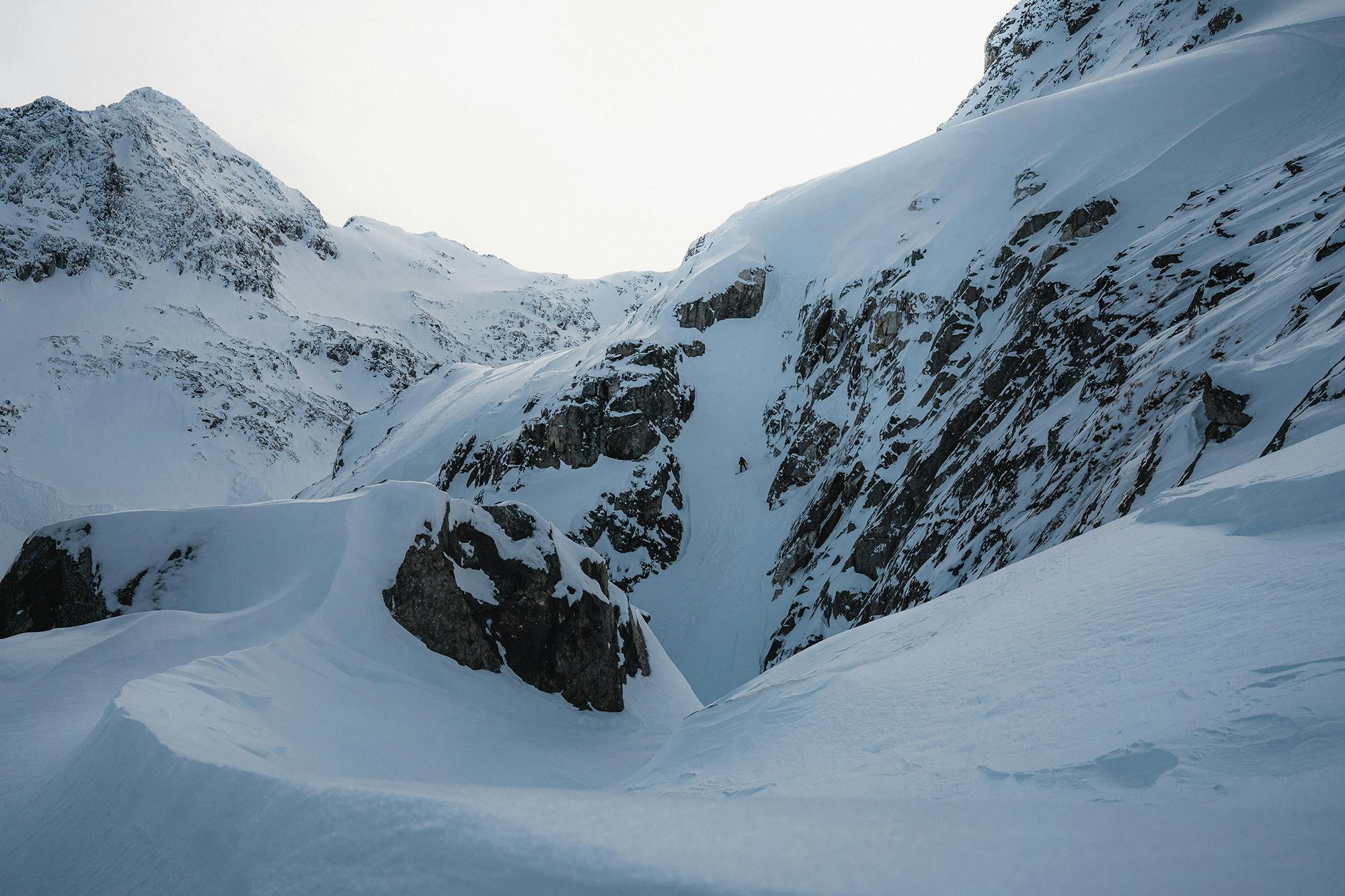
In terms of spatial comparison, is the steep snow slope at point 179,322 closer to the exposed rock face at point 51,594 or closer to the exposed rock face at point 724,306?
the exposed rock face at point 724,306

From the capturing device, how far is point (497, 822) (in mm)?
2277

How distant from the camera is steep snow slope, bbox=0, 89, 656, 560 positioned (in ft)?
137

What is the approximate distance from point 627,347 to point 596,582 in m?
22.1

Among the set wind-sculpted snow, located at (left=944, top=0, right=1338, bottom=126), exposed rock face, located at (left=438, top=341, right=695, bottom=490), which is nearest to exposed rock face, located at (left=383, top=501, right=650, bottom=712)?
exposed rock face, located at (left=438, top=341, right=695, bottom=490)

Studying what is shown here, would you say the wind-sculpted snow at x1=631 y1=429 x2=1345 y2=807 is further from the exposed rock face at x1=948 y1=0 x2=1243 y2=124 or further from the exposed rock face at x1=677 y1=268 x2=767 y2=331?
the exposed rock face at x1=948 y1=0 x2=1243 y2=124

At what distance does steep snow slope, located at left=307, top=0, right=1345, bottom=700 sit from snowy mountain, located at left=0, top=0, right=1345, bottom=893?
141 millimetres

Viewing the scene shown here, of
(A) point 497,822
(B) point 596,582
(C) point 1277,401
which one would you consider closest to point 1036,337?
(C) point 1277,401

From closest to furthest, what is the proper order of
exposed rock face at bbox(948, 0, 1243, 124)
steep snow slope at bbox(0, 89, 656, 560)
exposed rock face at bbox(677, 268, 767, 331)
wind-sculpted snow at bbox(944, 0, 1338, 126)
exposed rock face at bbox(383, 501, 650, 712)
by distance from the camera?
exposed rock face at bbox(383, 501, 650, 712) < wind-sculpted snow at bbox(944, 0, 1338, 126) < exposed rock face at bbox(948, 0, 1243, 124) < exposed rock face at bbox(677, 268, 767, 331) < steep snow slope at bbox(0, 89, 656, 560)

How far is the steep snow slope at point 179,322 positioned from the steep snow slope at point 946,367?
1234 cm

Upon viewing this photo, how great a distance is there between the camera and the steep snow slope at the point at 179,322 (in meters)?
41.7

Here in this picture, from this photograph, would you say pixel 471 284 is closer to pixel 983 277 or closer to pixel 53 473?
pixel 53 473

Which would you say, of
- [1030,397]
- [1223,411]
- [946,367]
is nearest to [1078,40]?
[946,367]

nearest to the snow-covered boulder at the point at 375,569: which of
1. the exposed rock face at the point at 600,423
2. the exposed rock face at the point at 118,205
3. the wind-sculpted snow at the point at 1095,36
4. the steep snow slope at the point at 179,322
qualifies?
the exposed rock face at the point at 600,423

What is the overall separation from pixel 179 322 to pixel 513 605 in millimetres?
57822
